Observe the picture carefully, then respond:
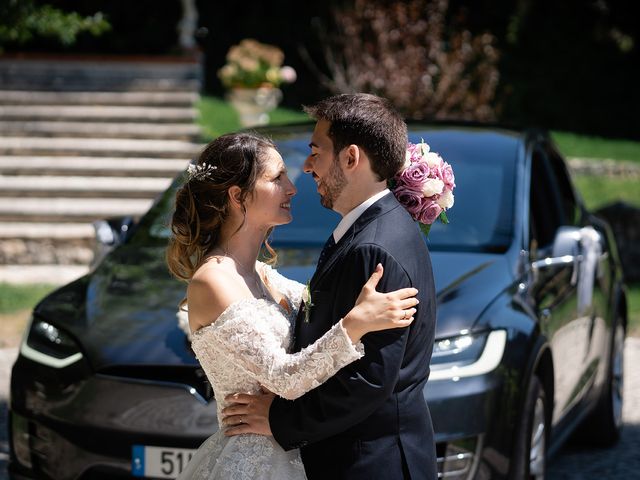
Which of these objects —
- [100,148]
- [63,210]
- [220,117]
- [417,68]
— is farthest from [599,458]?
[220,117]

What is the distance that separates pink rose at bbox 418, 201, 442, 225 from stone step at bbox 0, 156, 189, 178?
33.3ft

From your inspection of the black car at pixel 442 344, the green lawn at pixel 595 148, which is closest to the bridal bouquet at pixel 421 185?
the black car at pixel 442 344

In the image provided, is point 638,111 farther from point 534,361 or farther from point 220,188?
point 220,188

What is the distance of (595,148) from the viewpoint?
18438 millimetres

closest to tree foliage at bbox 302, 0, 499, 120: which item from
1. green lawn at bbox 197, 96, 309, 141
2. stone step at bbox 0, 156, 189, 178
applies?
green lawn at bbox 197, 96, 309, 141

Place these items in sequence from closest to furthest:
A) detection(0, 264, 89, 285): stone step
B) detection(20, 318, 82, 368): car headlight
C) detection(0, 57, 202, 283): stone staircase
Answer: detection(20, 318, 82, 368): car headlight < detection(0, 264, 89, 285): stone step < detection(0, 57, 202, 283): stone staircase

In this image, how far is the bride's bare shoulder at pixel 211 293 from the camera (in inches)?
107

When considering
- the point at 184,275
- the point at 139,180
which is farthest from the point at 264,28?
the point at 184,275

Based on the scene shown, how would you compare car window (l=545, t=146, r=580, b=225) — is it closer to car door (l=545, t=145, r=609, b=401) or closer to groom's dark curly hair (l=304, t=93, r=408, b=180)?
car door (l=545, t=145, r=609, b=401)

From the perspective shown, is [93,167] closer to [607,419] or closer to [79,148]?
[79,148]

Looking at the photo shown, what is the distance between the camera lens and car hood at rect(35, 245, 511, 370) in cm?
415

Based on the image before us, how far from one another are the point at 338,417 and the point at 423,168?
618 mm

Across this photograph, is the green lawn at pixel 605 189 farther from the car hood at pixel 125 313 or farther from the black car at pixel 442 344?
the car hood at pixel 125 313

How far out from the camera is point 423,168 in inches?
109
